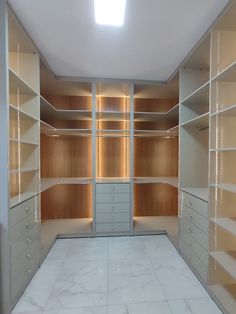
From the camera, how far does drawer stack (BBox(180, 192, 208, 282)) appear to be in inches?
77.6

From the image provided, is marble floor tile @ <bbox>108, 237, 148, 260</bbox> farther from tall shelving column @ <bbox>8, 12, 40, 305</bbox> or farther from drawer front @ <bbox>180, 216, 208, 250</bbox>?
tall shelving column @ <bbox>8, 12, 40, 305</bbox>

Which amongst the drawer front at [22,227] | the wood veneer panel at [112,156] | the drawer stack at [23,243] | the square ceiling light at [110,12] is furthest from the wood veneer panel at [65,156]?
the square ceiling light at [110,12]

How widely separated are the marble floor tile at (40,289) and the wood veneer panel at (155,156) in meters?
2.08

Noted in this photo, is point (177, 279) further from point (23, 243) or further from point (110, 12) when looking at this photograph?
point (110, 12)

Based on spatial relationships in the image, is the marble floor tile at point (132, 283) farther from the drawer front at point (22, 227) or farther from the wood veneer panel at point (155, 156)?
the wood veneer panel at point (155, 156)

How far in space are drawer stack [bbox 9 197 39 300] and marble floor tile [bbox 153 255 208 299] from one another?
1306mm

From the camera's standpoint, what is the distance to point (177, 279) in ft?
6.85

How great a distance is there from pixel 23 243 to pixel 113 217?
1.49 metres

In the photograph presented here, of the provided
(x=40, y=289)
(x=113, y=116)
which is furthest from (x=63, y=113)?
(x=40, y=289)

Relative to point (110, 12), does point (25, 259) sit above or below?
below

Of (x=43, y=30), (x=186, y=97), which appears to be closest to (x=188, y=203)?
(x=186, y=97)

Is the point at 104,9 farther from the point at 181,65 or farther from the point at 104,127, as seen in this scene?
the point at 104,127

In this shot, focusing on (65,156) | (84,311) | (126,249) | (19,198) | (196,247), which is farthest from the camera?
(65,156)

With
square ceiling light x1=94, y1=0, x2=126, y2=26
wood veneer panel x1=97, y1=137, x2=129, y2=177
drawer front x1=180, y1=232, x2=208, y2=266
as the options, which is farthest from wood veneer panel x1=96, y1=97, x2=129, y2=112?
drawer front x1=180, y1=232, x2=208, y2=266
